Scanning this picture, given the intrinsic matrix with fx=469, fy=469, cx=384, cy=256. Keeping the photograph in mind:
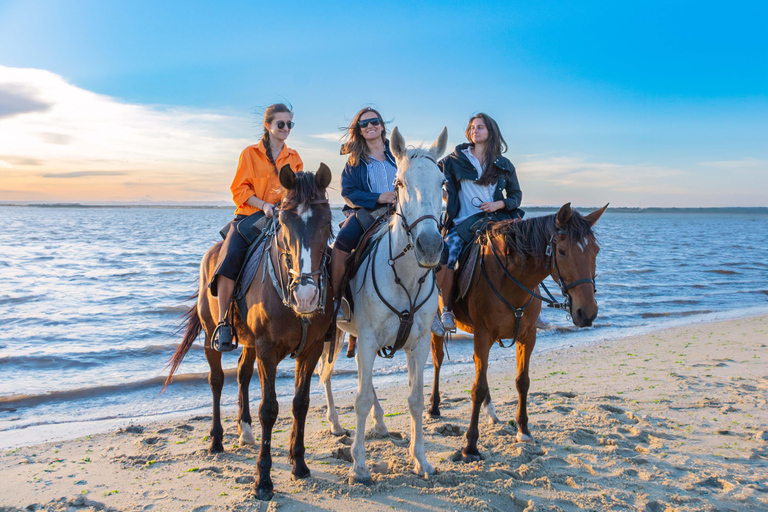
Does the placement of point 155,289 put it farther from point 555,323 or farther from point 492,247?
point 492,247

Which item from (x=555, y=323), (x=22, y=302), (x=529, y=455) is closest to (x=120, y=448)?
(x=529, y=455)

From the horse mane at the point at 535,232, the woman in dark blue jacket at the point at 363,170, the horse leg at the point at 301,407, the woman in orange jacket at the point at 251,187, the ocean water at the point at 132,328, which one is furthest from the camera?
the ocean water at the point at 132,328

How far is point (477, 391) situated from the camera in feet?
15.5

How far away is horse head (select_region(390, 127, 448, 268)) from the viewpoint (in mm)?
3314

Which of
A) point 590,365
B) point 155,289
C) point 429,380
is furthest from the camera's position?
point 155,289

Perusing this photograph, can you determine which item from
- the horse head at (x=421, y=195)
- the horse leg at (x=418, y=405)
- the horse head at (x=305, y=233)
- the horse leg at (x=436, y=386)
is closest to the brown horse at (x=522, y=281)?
the horse leg at (x=418, y=405)

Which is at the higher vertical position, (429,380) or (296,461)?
(296,461)

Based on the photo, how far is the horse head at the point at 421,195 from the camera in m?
3.31

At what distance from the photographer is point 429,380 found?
802cm

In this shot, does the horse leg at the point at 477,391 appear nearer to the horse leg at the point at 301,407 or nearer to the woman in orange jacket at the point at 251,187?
the horse leg at the point at 301,407

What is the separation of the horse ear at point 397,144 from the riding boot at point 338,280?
3.76 feet

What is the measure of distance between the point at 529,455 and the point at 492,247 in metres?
2.13

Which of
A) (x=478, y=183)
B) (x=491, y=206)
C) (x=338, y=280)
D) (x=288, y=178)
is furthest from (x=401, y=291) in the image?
(x=478, y=183)

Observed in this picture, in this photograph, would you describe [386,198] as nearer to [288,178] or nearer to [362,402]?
[288,178]
